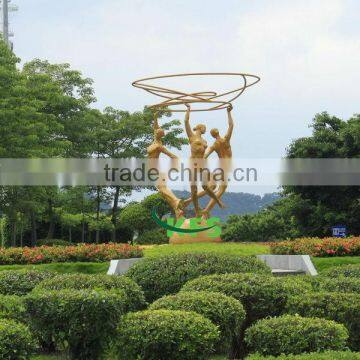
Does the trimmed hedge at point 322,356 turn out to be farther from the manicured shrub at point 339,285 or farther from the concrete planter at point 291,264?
the concrete planter at point 291,264

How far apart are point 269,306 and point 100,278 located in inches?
69.5

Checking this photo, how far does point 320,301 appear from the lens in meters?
6.96

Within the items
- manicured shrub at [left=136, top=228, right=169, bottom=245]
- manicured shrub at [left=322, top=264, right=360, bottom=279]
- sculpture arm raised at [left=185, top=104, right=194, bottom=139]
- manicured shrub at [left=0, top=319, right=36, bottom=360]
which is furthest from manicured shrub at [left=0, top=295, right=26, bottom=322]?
manicured shrub at [left=136, top=228, right=169, bottom=245]

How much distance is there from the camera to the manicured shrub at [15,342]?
→ 18.2 feet

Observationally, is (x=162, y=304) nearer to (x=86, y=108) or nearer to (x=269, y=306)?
(x=269, y=306)

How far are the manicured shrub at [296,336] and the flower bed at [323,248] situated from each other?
8.04 metres

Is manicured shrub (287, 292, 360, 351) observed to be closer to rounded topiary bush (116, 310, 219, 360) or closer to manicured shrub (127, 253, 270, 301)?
rounded topiary bush (116, 310, 219, 360)

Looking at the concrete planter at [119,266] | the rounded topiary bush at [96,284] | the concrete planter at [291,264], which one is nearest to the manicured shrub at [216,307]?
the rounded topiary bush at [96,284]

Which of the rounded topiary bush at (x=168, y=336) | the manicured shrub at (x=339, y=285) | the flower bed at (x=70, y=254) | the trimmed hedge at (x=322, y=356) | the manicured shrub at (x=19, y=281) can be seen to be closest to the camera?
the trimmed hedge at (x=322, y=356)

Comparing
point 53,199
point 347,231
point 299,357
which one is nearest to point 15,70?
point 53,199

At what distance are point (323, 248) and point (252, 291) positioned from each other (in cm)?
708

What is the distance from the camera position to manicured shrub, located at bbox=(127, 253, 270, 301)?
9.02 metres

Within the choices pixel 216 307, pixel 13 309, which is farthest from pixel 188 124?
pixel 216 307

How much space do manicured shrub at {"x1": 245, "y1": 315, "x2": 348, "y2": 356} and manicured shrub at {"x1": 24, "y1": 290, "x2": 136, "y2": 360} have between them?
119 centimetres
